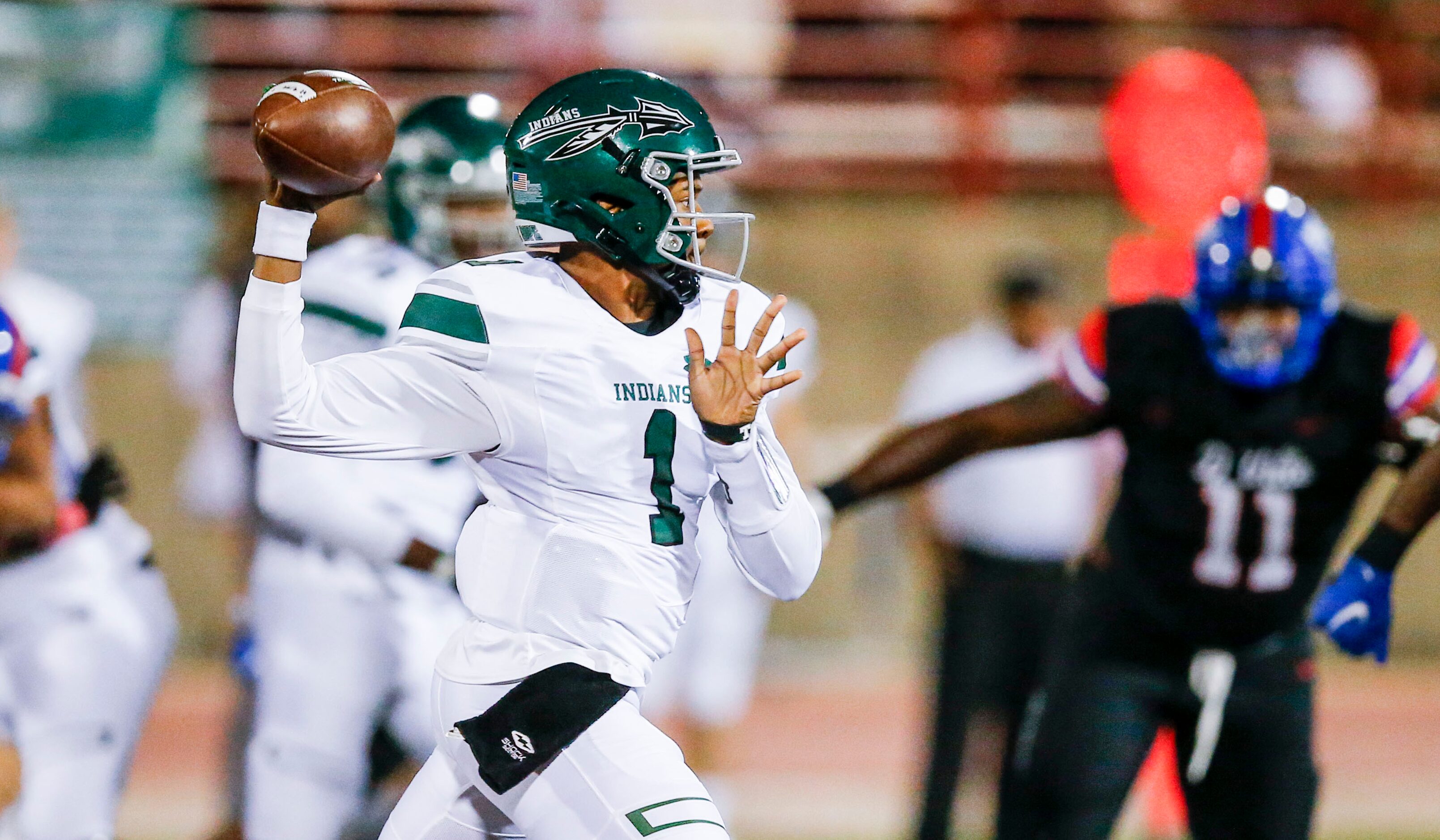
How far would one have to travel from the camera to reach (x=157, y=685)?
3.94 m

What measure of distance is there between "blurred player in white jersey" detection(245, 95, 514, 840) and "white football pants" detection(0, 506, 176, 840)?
0.28 m

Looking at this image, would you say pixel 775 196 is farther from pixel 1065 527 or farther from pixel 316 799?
pixel 316 799

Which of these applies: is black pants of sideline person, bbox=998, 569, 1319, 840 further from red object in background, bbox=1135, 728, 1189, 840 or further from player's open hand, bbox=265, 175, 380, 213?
player's open hand, bbox=265, 175, 380, 213

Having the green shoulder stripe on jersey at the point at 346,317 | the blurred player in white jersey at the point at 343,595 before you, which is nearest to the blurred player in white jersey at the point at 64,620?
the blurred player in white jersey at the point at 343,595

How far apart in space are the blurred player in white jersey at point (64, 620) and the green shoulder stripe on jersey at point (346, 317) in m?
0.59

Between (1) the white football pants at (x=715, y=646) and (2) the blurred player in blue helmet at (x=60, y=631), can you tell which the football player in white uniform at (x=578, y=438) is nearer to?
(2) the blurred player in blue helmet at (x=60, y=631)

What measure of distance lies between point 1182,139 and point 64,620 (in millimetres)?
7124

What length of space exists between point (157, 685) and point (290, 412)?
5.61 ft

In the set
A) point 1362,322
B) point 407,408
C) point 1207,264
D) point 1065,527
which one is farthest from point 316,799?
point 1065,527

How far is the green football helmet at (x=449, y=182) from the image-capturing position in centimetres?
396

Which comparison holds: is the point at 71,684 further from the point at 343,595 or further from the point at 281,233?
the point at 281,233

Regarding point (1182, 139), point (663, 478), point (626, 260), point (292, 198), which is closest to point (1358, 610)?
point (663, 478)

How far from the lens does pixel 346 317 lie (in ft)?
12.1

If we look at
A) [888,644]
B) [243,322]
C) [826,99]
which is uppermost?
[243,322]
